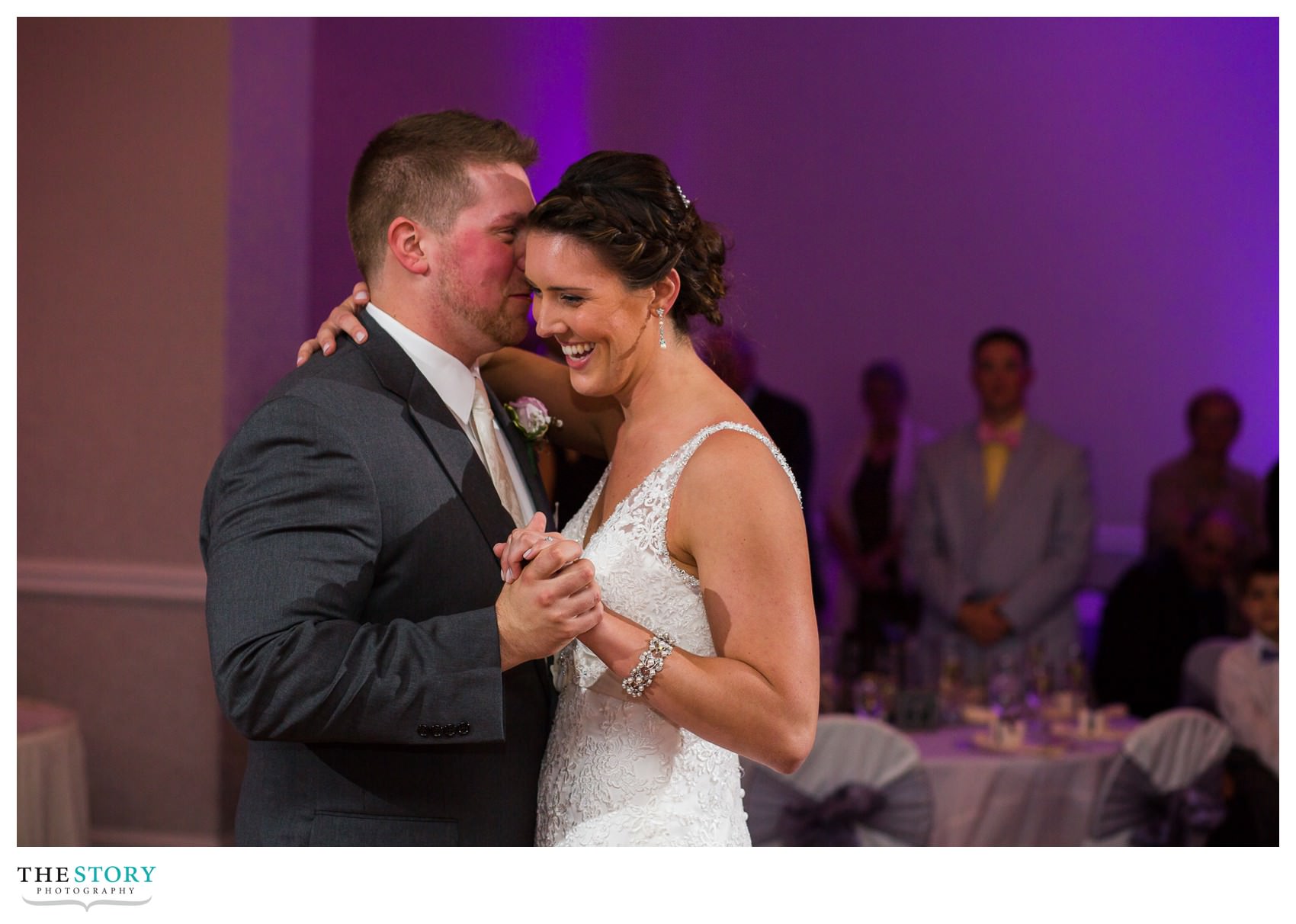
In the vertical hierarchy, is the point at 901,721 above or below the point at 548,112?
below

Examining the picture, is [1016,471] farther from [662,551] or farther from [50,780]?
[50,780]

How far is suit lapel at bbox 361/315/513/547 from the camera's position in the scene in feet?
7.32

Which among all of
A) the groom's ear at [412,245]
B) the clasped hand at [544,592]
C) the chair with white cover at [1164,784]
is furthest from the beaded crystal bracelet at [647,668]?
the chair with white cover at [1164,784]

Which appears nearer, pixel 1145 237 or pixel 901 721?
pixel 901 721

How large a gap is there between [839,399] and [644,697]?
5.54 m

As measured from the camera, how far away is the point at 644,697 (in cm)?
211

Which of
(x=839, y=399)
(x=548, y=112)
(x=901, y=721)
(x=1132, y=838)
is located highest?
(x=548, y=112)

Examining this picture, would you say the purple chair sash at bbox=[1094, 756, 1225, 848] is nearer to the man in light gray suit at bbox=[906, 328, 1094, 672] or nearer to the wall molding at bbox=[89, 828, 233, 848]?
the man in light gray suit at bbox=[906, 328, 1094, 672]

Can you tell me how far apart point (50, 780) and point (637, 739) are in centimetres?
271

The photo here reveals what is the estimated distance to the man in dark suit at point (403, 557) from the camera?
2.00 metres

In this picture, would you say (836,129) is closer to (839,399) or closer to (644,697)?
(839,399)

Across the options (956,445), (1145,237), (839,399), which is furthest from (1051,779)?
(1145,237)

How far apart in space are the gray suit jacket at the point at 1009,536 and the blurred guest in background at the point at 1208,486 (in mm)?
740

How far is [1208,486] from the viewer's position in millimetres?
6008
